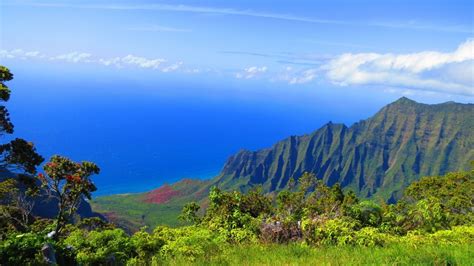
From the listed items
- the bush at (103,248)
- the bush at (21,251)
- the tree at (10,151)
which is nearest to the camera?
the bush at (21,251)

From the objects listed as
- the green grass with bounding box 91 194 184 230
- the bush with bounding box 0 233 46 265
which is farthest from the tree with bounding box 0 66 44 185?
the green grass with bounding box 91 194 184 230

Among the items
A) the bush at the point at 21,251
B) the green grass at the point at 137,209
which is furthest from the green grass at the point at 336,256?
the green grass at the point at 137,209

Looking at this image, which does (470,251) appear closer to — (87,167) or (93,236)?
(93,236)

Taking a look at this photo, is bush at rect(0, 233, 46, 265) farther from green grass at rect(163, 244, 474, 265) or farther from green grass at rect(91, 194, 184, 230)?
green grass at rect(91, 194, 184, 230)

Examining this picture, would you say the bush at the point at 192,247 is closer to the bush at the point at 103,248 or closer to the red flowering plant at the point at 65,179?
→ the bush at the point at 103,248

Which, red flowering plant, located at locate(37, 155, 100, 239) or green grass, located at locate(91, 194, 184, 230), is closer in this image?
red flowering plant, located at locate(37, 155, 100, 239)

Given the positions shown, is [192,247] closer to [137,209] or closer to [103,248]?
[103,248]
